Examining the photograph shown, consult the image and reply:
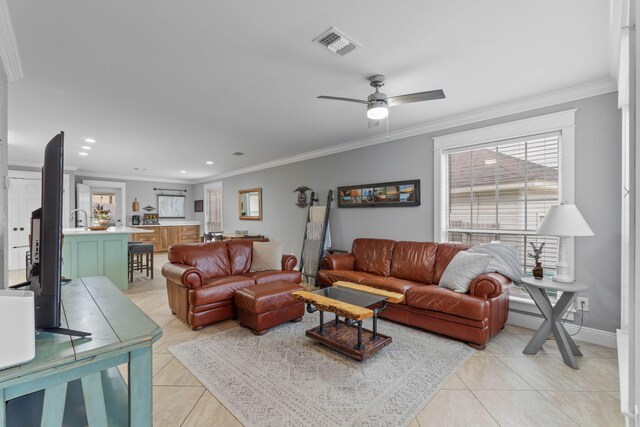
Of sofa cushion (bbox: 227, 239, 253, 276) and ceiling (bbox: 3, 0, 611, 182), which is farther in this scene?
sofa cushion (bbox: 227, 239, 253, 276)

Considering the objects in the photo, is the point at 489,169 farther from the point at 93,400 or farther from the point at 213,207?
the point at 213,207

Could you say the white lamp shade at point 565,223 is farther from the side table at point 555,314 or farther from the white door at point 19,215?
the white door at point 19,215

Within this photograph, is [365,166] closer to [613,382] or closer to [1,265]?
[613,382]

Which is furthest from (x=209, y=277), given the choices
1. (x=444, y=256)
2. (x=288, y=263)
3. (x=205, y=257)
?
(x=444, y=256)

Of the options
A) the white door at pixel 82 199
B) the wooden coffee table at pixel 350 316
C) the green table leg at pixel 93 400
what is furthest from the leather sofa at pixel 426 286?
the white door at pixel 82 199

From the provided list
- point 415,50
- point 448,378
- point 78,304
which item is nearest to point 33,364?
point 78,304

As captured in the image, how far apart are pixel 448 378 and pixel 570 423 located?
72 centimetres

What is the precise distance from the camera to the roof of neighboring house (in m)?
3.27

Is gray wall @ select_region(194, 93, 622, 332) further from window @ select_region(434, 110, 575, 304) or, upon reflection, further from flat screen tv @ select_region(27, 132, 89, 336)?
flat screen tv @ select_region(27, 132, 89, 336)

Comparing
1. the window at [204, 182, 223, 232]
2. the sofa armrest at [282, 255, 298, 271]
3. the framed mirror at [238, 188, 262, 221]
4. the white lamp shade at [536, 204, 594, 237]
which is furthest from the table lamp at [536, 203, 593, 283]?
the window at [204, 182, 223, 232]

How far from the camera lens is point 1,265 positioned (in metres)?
1.98

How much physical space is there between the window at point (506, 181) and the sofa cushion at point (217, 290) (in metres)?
2.62

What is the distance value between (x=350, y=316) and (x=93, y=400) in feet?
5.90

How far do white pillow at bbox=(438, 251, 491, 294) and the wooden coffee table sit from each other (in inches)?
23.8
